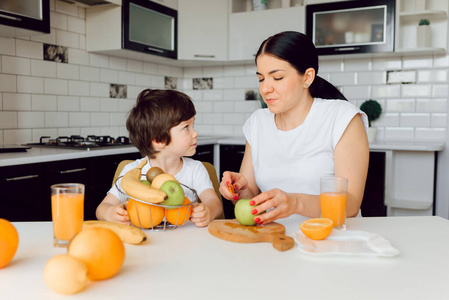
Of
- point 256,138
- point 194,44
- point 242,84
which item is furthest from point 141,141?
point 242,84

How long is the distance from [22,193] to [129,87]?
181 cm

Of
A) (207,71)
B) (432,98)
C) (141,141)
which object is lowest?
(141,141)

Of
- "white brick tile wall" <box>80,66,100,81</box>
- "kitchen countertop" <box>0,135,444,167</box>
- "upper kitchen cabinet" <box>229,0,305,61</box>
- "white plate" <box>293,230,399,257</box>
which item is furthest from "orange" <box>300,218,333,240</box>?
"upper kitchen cabinet" <box>229,0,305,61</box>

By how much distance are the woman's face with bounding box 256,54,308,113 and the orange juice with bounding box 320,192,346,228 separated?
1.81 feet

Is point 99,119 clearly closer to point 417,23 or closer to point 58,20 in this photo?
point 58,20

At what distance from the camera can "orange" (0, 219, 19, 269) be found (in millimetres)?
853

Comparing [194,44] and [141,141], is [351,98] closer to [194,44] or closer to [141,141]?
[194,44]

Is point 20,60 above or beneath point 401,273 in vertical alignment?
above

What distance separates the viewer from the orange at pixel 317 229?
1.04m

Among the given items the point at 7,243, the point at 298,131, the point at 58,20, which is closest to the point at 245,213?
the point at 7,243

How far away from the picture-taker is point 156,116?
162 centimetres

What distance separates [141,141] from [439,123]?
9.34ft

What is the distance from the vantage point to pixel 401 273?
2.84 feet

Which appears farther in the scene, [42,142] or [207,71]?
[207,71]
